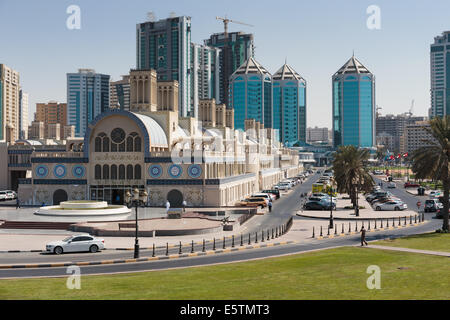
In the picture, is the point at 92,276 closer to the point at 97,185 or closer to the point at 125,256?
the point at 125,256

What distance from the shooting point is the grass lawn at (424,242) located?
38312mm

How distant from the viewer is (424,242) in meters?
40.6

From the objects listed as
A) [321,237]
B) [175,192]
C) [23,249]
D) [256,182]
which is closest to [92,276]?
[23,249]

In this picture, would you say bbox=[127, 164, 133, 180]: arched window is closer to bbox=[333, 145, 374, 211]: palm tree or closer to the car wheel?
bbox=[333, 145, 374, 211]: palm tree

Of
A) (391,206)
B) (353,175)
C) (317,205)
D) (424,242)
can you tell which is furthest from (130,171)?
(424,242)

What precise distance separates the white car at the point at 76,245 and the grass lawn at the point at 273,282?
1075cm

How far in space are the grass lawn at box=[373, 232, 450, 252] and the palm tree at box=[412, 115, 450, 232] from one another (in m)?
4.13

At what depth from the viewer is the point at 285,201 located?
88000mm

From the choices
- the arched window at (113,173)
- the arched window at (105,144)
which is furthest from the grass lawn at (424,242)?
Result: the arched window at (105,144)

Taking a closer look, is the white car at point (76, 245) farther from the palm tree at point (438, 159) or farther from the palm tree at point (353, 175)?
the palm tree at point (353, 175)

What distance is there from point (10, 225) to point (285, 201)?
148 ft

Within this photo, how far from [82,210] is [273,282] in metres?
38.4

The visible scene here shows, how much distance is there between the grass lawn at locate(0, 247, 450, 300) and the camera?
23109 millimetres

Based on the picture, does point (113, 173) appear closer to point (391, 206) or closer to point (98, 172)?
point (98, 172)
